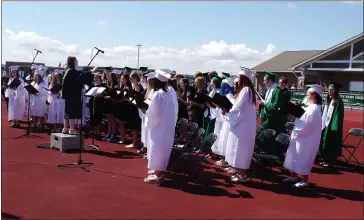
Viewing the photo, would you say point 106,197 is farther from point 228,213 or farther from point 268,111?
point 268,111

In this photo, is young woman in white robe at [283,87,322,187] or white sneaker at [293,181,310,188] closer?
young woman in white robe at [283,87,322,187]

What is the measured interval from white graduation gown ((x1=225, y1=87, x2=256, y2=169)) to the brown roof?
30.7 metres

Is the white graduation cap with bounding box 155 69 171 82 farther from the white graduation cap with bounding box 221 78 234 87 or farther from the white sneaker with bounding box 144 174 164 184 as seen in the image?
the white graduation cap with bounding box 221 78 234 87

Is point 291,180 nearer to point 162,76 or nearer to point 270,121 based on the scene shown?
point 270,121

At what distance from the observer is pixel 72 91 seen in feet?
32.6

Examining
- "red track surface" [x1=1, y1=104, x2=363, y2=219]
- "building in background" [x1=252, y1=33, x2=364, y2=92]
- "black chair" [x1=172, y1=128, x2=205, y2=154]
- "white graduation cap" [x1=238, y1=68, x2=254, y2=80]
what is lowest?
"red track surface" [x1=1, y1=104, x2=363, y2=219]

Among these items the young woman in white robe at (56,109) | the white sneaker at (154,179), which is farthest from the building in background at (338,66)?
the white sneaker at (154,179)

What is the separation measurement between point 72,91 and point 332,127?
6.37 meters

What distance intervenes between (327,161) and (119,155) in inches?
196

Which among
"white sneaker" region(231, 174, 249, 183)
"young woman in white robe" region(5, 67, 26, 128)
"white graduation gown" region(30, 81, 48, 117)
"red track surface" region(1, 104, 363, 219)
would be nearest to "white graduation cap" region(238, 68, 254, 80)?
"white sneaker" region(231, 174, 249, 183)

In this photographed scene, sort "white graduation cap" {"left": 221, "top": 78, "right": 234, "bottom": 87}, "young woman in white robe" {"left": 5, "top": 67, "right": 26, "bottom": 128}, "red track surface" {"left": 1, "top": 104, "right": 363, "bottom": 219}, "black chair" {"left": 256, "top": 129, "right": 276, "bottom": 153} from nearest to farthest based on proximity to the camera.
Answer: "red track surface" {"left": 1, "top": 104, "right": 363, "bottom": 219} → "black chair" {"left": 256, "top": 129, "right": 276, "bottom": 153} → "white graduation cap" {"left": 221, "top": 78, "right": 234, "bottom": 87} → "young woman in white robe" {"left": 5, "top": 67, "right": 26, "bottom": 128}

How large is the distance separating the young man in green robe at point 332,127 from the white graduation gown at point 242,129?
292 centimetres

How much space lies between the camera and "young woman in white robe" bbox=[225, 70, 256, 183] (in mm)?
6926

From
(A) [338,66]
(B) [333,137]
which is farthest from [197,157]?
(A) [338,66]
